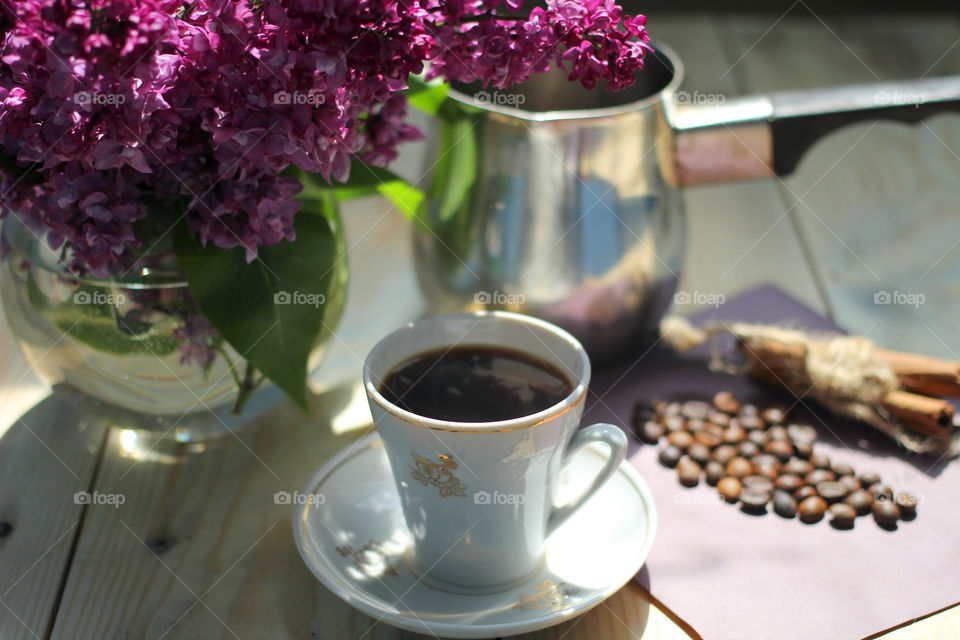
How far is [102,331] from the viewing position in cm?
59

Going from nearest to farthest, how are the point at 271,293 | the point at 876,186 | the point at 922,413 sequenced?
the point at 271,293 → the point at 922,413 → the point at 876,186

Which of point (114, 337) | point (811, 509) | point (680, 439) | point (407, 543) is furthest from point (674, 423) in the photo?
point (114, 337)

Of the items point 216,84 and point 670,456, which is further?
point 670,456

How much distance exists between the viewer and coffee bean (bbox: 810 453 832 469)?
25.5 inches

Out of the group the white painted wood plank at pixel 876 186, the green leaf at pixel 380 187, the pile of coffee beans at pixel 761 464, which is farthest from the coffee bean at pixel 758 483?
the green leaf at pixel 380 187

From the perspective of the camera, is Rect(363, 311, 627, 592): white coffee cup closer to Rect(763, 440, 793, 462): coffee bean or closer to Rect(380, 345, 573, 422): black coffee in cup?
Rect(380, 345, 573, 422): black coffee in cup

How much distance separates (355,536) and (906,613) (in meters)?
0.34

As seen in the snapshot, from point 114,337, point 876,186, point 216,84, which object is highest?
point 216,84

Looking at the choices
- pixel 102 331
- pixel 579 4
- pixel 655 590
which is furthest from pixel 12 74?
pixel 655 590

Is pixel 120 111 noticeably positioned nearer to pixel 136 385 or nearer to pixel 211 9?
pixel 211 9

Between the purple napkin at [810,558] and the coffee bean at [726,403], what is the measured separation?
0.05 meters

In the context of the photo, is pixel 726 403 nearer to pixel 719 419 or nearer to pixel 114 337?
pixel 719 419

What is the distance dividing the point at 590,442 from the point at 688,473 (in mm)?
143

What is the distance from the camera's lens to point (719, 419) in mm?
700
